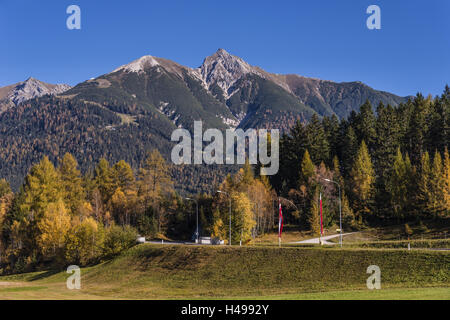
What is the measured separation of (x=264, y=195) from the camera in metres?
84.8

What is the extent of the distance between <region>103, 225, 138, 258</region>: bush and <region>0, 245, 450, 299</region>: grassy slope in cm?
651

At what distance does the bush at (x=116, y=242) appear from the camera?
221 feet

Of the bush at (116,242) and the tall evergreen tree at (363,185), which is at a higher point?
the tall evergreen tree at (363,185)

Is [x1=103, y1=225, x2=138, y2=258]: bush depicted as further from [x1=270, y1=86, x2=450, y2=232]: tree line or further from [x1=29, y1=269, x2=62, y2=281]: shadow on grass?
[x1=270, y1=86, x2=450, y2=232]: tree line

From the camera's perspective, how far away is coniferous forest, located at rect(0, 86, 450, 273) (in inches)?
2776

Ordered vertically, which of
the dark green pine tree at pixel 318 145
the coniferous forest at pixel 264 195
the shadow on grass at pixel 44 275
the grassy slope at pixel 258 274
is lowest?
the shadow on grass at pixel 44 275

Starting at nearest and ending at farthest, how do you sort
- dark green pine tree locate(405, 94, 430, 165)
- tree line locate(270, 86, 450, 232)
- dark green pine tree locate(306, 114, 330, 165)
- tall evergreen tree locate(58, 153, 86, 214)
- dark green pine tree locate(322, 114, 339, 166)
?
tree line locate(270, 86, 450, 232)
dark green pine tree locate(405, 94, 430, 165)
dark green pine tree locate(306, 114, 330, 165)
tall evergreen tree locate(58, 153, 86, 214)
dark green pine tree locate(322, 114, 339, 166)

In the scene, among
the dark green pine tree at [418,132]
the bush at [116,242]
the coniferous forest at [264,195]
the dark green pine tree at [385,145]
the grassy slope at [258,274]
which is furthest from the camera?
the dark green pine tree at [418,132]

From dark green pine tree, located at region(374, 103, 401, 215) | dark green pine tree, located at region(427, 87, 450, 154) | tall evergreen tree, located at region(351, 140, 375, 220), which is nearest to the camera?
tall evergreen tree, located at region(351, 140, 375, 220)

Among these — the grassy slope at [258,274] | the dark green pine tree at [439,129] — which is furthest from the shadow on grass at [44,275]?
the dark green pine tree at [439,129]

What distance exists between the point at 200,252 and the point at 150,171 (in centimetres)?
3653

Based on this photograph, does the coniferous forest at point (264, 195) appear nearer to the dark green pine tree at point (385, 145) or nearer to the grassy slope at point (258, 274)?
the dark green pine tree at point (385, 145)

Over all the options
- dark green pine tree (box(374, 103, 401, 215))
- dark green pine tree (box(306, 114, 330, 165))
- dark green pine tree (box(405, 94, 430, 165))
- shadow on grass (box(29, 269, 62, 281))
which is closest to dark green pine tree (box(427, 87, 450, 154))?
dark green pine tree (box(405, 94, 430, 165))

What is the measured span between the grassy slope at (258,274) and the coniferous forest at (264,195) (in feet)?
42.7
